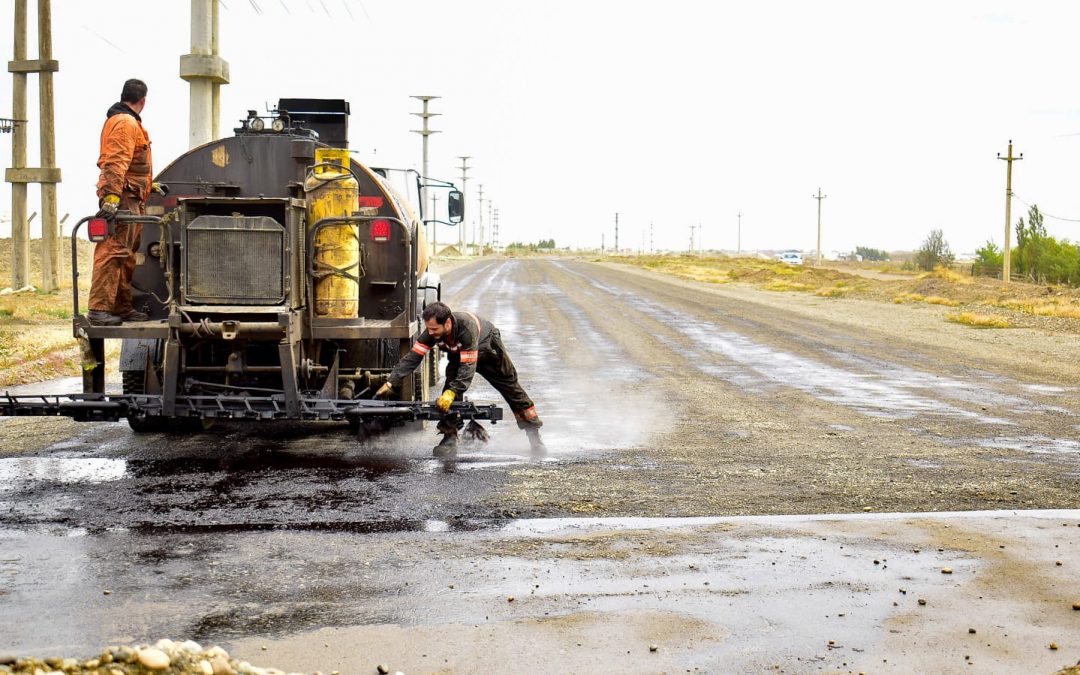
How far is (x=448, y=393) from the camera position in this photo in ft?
28.0

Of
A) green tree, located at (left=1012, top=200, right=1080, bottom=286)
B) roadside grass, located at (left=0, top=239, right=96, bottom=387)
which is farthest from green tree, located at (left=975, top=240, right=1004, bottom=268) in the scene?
roadside grass, located at (left=0, top=239, right=96, bottom=387)

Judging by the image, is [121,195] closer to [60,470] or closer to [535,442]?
[60,470]

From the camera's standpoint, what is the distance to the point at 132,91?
30.3 ft

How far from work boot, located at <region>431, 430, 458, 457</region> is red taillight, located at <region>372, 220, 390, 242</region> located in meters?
1.76

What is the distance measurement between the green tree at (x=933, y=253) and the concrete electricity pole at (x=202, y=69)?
228 feet

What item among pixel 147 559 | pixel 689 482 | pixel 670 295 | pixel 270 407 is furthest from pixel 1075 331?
pixel 147 559

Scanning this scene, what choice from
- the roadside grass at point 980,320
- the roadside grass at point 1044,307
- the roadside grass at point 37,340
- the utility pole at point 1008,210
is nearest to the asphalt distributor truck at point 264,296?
the roadside grass at point 37,340

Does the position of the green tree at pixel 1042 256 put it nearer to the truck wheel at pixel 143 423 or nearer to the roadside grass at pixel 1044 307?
the roadside grass at pixel 1044 307

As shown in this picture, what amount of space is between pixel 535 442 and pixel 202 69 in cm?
1306

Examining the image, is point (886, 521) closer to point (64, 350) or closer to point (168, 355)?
point (168, 355)

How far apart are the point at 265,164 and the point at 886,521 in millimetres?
5677

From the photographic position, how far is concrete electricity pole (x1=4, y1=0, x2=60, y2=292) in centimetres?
2694

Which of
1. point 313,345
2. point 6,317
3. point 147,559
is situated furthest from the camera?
point 6,317

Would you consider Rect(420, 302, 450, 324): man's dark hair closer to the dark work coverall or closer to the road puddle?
the dark work coverall
